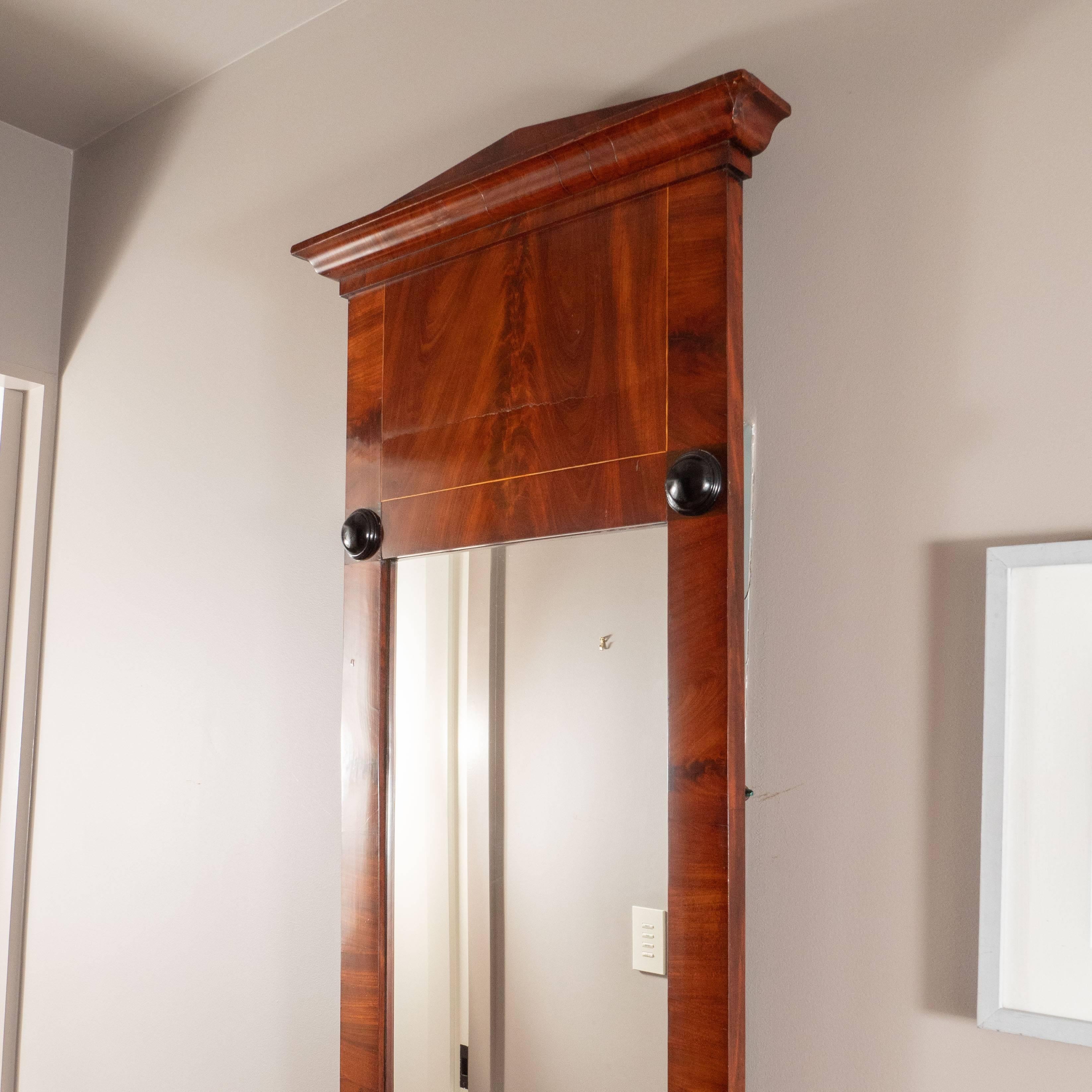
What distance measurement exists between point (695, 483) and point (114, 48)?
124cm

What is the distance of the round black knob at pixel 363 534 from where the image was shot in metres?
1.19

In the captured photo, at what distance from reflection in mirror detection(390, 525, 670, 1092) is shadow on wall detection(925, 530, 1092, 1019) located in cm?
23

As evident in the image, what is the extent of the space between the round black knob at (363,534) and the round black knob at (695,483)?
41cm

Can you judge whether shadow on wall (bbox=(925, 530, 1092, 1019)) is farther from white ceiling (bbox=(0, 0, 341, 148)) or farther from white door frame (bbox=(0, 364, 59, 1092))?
white door frame (bbox=(0, 364, 59, 1092))

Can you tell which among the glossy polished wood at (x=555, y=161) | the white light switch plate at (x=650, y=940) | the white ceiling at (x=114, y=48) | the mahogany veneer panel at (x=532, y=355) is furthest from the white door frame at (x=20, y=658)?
the white light switch plate at (x=650, y=940)

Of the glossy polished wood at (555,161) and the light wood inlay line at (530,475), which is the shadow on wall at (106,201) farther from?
the light wood inlay line at (530,475)

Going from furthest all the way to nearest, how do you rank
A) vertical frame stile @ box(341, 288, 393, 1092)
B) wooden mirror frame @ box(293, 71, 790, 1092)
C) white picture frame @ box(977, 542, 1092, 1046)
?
vertical frame stile @ box(341, 288, 393, 1092)
wooden mirror frame @ box(293, 71, 790, 1092)
white picture frame @ box(977, 542, 1092, 1046)

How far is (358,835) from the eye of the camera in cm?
118

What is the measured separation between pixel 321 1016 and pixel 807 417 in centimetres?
93

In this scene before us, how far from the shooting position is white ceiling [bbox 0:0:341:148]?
147 cm

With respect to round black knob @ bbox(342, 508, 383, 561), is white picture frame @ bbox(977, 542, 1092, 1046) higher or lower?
lower

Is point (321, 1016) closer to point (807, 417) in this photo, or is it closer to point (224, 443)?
point (224, 443)

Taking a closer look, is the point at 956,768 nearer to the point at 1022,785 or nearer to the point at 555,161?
the point at 1022,785

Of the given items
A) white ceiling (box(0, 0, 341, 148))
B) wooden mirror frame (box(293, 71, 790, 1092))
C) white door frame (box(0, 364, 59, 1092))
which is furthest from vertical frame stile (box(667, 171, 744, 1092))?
white door frame (box(0, 364, 59, 1092))
